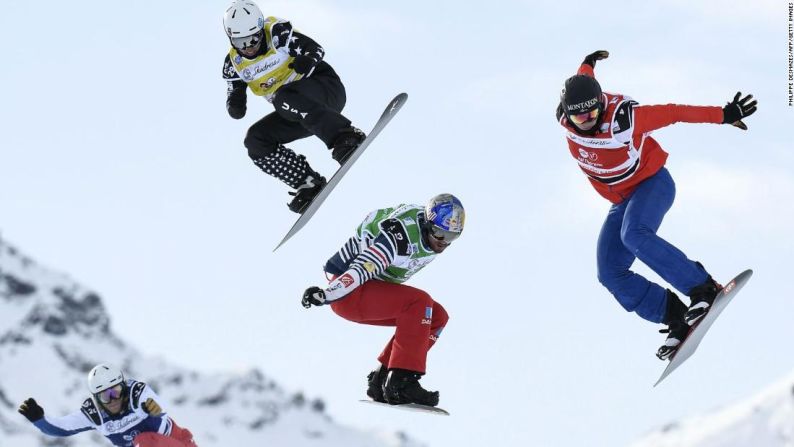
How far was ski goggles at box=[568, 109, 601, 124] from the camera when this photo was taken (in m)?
15.9

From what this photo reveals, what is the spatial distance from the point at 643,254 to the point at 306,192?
5178 mm

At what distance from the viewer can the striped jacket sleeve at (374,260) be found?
1653 cm

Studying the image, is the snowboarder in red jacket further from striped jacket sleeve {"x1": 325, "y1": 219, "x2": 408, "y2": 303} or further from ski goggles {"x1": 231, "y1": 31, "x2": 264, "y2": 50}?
ski goggles {"x1": 231, "y1": 31, "x2": 264, "y2": 50}

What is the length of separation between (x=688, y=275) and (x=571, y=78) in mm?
2500

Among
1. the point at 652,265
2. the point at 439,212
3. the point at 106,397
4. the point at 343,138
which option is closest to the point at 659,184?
the point at 652,265

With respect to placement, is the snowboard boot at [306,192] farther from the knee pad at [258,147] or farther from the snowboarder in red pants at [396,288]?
the snowboarder in red pants at [396,288]

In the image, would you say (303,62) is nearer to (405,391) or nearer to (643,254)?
(405,391)

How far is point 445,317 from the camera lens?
17.5 metres

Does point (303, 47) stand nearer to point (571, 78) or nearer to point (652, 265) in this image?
point (571, 78)

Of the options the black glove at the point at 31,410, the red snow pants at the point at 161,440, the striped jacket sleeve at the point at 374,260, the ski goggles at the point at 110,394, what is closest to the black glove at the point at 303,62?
the striped jacket sleeve at the point at 374,260

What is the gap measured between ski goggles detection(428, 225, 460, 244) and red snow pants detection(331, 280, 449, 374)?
78 cm

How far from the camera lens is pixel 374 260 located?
16562 millimetres

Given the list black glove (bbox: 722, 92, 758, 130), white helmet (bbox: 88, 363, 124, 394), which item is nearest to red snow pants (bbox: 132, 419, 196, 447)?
white helmet (bbox: 88, 363, 124, 394)

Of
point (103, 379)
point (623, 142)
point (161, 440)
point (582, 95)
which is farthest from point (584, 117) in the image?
point (103, 379)
